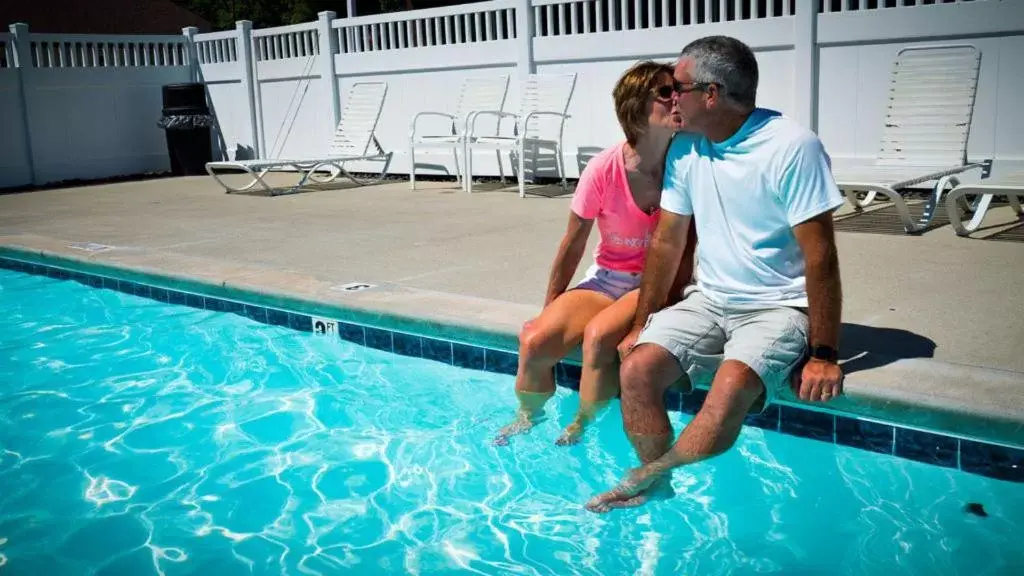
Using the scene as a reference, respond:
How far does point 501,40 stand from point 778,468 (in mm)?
7795

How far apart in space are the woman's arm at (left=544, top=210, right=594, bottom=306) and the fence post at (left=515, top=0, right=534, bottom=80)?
22.2 feet

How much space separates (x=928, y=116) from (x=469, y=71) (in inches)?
204

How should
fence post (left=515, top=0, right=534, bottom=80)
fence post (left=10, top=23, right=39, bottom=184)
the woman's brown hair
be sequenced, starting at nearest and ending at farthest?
the woman's brown hair, fence post (left=515, top=0, right=534, bottom=80), fence post (left=10, top=23, right=39, bottom=184)

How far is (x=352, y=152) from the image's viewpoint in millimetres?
11156

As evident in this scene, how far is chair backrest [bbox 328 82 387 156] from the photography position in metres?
11.1

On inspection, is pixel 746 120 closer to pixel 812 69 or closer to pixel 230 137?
pixel 812 69

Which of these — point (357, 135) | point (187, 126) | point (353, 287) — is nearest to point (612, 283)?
point (353, 287)

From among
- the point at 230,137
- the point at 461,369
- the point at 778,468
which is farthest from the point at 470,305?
the point at 230,137

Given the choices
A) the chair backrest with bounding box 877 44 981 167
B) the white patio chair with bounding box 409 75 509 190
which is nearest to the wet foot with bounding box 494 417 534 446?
the chair backrest with bounding box 877 44 981 167

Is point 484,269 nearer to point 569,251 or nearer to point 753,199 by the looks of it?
point 569,251

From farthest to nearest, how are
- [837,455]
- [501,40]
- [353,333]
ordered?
1. [501,40]
2. [353,333]
3. [837,455]

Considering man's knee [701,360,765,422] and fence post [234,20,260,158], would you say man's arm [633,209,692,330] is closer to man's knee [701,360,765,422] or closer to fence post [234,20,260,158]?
man's knee [701,360,765,422]

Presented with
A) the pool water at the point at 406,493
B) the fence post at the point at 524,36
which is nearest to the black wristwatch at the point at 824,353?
the pool water at the point at 406,493

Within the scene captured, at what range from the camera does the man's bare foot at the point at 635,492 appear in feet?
9.43
